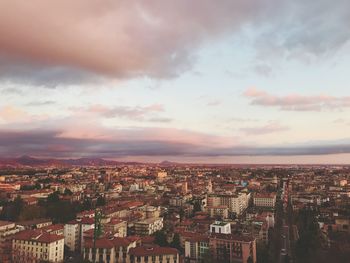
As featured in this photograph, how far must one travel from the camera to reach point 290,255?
1970 centimetres

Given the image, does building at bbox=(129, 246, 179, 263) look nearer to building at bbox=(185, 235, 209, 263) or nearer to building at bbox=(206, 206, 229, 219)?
building at bbox=(185, 235, 209, 263)

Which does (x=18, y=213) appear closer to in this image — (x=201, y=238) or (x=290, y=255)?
(x=201, y=238)

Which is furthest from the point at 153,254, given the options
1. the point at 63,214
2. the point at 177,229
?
the point at 63,214

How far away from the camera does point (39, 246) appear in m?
17.5

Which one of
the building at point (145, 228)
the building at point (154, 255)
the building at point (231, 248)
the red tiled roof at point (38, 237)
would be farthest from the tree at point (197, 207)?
the red tiled roof at point (38, 237)

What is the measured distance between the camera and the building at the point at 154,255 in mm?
16328

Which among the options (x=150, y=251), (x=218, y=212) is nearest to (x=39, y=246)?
(x=150, y=251)

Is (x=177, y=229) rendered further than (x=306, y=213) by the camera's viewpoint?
No

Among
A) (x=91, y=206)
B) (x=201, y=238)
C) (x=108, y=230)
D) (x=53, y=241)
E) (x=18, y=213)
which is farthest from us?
(x=91, y=206)

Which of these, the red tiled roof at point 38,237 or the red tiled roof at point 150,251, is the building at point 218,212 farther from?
the red tiled roof at point 38,237

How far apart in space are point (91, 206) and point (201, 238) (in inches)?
665

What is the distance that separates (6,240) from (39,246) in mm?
2879

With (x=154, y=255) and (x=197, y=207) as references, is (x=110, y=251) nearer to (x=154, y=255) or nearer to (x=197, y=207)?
(x=154, y=255)

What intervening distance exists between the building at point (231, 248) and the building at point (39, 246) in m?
7.81
